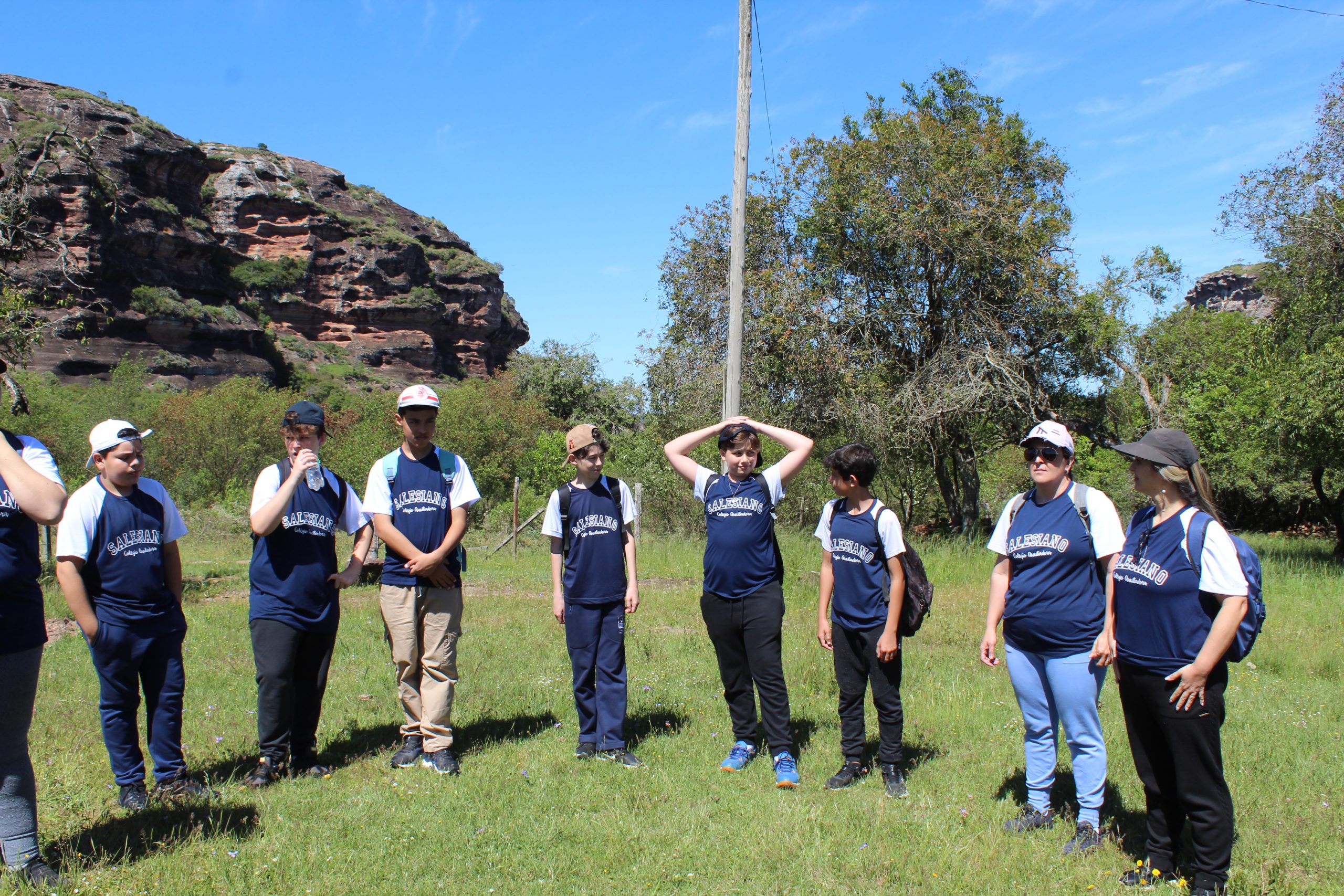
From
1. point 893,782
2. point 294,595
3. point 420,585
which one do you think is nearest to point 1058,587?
point 893,782

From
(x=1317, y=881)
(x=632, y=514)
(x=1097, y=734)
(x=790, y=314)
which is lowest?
(x=1317, y=881)

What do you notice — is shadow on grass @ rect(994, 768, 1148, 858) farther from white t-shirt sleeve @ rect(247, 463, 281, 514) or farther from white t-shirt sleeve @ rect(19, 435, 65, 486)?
white t-shirt sleeve @ rect(19, 435, 65, 486)

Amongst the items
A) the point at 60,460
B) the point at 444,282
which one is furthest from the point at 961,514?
the point at 444,282

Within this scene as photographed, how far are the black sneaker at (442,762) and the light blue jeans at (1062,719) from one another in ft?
10.2

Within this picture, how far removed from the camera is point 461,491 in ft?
17.1

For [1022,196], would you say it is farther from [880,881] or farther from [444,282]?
[444,282]

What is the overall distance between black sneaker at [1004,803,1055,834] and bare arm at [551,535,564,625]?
2.68m

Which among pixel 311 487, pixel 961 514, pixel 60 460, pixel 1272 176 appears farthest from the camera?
pixel 60 460

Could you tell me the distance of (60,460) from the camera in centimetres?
2497

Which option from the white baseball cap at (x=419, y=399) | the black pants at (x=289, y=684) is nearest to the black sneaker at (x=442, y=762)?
the black pants at (x=289, y=684)

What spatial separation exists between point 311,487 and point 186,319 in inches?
2965

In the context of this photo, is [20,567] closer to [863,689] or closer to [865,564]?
[865,564]

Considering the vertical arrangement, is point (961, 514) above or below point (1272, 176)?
below

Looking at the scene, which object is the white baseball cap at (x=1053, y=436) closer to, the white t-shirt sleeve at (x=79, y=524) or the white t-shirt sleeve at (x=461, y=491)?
the white t-shirt sleeve at (x=461, y=491)
